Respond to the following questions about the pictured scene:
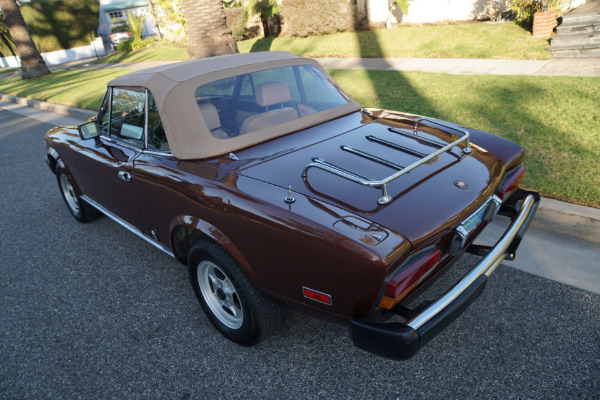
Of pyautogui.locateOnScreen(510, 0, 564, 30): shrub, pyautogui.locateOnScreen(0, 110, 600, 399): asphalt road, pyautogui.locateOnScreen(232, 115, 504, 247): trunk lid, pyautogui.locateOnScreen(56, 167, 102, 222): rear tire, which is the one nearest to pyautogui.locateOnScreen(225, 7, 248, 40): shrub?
pyautogui.locateOnScreen(510, 0, 564, 30): shrub

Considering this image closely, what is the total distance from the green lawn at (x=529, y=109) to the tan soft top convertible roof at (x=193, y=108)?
235 centimetres

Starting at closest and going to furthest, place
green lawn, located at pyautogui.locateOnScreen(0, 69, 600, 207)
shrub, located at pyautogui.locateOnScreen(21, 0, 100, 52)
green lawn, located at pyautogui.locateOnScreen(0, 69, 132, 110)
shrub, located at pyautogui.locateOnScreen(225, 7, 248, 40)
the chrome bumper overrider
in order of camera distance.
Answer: the chrome bumper overrider → green lawn, located at pyautogui.locateOnScreen(0, 69, 600, 207) → green lawn, located at pyautogui.locateOnScreen(0, 69, 132, 110) → shrub, located at pyautogui.locateOnScreen(225, 7, 248, 40) → shrub, located at pyautogui.locateOnScreen(21, 0, 100, 52)

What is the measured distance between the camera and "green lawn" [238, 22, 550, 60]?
917 cm

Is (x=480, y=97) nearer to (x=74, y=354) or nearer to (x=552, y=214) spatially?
(x=552, y=214)

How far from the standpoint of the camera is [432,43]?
1097 cm

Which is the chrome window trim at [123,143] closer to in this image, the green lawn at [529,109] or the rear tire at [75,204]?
the rear tire at [75,204]

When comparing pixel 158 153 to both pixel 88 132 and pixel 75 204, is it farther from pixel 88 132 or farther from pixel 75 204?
pixel 75 204

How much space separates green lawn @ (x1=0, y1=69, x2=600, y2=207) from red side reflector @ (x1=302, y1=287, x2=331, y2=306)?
269 centimetres

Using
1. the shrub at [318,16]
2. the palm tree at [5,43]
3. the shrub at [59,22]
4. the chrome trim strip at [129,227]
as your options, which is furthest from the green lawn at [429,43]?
the palm tree at [5,43]

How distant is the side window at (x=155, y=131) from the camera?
295 cm

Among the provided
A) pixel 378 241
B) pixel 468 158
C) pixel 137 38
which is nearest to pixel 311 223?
pixel 378 241

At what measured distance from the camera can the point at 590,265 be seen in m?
3.13

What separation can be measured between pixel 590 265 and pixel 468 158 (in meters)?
1.34

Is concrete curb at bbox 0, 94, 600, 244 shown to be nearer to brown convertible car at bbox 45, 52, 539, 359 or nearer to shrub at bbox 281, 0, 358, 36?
brown convertible car at bbox 45, 52, 539, 359
